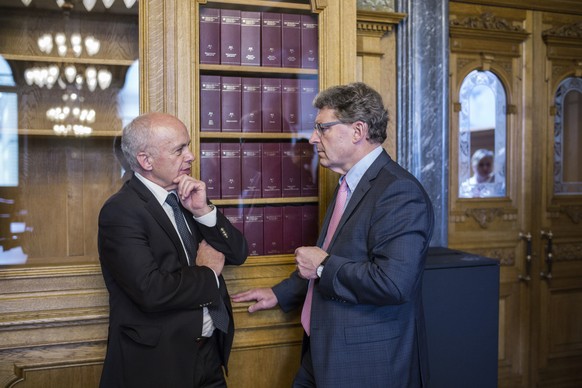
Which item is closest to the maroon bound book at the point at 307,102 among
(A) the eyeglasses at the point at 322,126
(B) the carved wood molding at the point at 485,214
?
(A) the eyeglasses at the point at 322,126

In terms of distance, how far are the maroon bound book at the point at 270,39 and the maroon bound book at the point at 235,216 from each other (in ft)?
2.15

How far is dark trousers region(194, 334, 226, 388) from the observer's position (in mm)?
1943

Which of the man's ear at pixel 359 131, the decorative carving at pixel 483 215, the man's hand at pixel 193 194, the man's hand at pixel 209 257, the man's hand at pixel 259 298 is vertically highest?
the man's ear at pixel 359 131

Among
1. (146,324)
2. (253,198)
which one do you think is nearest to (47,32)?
(253,198)

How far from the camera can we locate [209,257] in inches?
80.4

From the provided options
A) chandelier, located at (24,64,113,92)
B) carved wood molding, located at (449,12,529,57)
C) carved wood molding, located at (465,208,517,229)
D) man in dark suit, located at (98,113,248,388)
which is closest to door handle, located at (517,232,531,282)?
carved wood molding, located at (465,208,517,229)

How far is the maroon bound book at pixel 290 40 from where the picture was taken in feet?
8.14

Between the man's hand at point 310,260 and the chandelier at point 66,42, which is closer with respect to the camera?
the man's hand at point 310,260

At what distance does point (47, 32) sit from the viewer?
7.64 ft

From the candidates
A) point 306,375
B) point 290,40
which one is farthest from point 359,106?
point 306,375

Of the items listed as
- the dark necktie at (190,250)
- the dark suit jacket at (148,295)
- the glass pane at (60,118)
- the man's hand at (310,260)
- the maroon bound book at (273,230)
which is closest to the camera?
the dark suit jacket at (148,295)

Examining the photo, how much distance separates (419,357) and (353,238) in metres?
0.48

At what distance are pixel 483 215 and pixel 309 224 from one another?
1.43 meters

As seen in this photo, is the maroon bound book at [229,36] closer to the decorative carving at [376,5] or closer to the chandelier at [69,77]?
the chandelier at [69,77]
